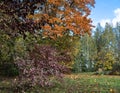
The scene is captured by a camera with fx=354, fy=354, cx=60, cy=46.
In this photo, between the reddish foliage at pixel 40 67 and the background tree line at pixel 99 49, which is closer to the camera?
the reddish foliage at pixel 40 67

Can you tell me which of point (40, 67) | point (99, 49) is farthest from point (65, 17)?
point (99, 49)

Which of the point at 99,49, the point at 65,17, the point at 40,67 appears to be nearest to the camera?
the point at 40,67

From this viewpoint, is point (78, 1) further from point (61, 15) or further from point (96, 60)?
point (96, 60)

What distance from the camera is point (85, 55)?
2157 inches

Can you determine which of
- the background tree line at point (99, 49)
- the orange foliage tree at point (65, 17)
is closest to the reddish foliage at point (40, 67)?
the orange foliage tree at point (65, 17)

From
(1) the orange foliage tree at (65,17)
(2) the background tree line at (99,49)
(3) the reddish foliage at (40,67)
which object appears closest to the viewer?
Answer: (3) the reddish foliage at (40,67)

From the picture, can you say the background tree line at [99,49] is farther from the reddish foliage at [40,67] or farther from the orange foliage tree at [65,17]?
the reddish foliage at [40,67]

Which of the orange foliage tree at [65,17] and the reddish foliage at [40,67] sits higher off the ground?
the orange foliage tree at [65,17]

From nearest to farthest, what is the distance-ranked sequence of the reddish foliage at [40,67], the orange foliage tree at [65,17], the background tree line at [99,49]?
1. the reddish foliage at [40,67]
2. the orange foliage tree at [65,17]
3. the background tree line at [99,49]

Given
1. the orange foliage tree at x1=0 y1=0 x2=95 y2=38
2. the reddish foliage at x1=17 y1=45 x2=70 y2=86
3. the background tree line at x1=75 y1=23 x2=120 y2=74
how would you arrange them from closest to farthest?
1. the reddish foliage at x1=17 y1=45 x2=70 y2=86
2. the orange foliage tree at x1=0 y1=0 x2=95 y2=38
3. the background tree line at x1=75 y1=23 x2=120 y2=74

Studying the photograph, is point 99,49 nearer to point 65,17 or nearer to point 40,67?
point 65,17

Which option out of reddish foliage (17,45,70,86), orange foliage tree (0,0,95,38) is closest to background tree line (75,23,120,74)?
orange foliage tree (0,0,95,38)

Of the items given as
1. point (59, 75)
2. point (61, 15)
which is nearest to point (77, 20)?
point (61, 15)

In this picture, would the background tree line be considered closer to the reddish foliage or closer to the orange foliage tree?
the orange foliage tree
